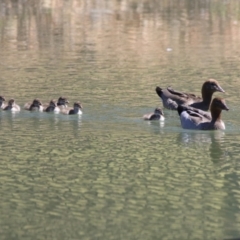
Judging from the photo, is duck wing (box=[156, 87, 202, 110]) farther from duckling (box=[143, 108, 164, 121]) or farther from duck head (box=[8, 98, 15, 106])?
duck head (box=[8, 98, 15, 106])

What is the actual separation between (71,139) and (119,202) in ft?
12.3

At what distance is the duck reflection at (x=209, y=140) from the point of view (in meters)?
14.3

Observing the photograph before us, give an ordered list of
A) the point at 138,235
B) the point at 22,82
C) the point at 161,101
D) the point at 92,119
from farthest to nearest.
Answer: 1. the point at 22,82
2. the point at 161,101
3. the point at 92,119
4. the point at 138,235

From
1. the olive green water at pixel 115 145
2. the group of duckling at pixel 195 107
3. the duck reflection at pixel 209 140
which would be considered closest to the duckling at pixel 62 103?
the olive green water at pixel 115 145

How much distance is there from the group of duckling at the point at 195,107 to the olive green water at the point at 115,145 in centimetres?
18

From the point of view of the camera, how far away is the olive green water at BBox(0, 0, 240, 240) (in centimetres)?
1084

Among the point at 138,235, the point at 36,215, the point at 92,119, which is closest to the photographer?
the point at 138,235

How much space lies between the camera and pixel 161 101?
18.8 metres

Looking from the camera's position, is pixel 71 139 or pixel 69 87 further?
pixel 69 87

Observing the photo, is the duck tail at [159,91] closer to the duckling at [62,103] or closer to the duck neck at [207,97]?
the duck neck at [207,97]

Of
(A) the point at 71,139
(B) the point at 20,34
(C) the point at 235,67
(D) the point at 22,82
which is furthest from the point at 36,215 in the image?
(B) the point at 20,34

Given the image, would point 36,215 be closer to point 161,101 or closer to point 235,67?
point 161,101

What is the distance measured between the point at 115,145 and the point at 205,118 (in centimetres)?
235

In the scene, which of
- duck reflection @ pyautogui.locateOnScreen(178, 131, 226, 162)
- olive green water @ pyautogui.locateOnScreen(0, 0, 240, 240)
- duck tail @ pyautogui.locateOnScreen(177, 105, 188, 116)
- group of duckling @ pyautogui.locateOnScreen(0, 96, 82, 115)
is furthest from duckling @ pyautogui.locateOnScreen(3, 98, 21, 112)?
duck reflection @ pyautogui.locateOnScreen(178, 131, 226, 162)
